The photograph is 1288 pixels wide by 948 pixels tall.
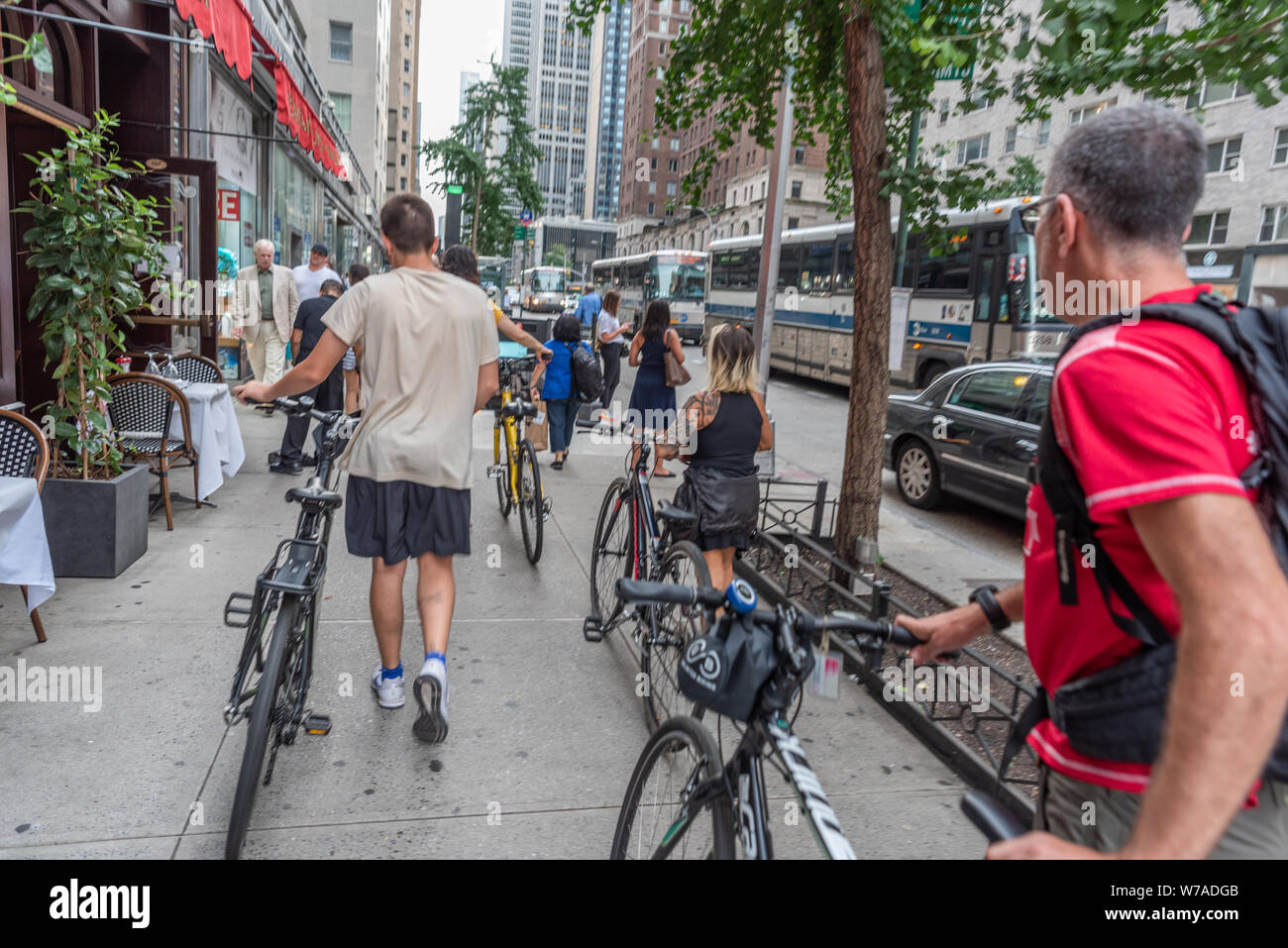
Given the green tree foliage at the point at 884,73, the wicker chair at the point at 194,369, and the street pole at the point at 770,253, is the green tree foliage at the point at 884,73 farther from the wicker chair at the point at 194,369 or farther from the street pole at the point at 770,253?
the wicker chair at the point at 194,369

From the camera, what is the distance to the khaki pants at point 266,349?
1174 centimetres

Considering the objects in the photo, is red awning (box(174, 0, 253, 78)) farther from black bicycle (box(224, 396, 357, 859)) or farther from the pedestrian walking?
the pedestrian walking

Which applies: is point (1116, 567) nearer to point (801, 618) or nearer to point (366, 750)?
point (801, 618)

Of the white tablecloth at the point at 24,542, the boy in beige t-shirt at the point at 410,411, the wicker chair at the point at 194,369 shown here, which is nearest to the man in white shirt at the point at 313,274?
the wicker chair at the point at 194,369

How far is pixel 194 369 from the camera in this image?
828 centimetres

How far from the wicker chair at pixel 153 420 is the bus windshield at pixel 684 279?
94.0 feet

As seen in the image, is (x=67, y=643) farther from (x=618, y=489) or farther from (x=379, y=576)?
(x=618, y=489)

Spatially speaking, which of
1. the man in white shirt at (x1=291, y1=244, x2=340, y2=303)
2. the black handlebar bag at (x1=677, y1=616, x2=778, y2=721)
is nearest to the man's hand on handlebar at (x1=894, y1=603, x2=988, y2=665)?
the black handlebar bag at (x1=677, y1=616, x2=778, y2=721)

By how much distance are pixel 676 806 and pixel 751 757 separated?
1.55ft

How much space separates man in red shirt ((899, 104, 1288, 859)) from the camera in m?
1.14

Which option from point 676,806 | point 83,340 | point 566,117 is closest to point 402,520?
point 676,806

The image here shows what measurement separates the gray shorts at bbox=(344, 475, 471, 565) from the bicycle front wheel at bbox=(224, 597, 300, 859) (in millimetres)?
645
